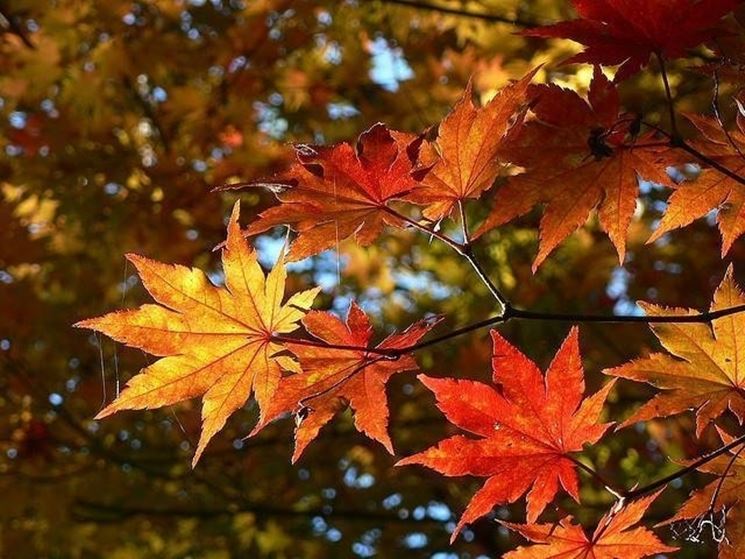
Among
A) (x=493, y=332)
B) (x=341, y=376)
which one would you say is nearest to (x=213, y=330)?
(x=341, y=376)

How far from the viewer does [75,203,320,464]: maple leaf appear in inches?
39.9

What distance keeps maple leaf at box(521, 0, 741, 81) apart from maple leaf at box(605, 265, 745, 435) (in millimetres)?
278

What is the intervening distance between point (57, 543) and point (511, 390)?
2.09 metres

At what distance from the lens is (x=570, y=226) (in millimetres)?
1020

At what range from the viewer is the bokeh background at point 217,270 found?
266 centimetres

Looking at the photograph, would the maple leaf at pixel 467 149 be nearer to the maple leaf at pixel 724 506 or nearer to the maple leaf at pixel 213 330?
the maple leaf at pixel 213 330

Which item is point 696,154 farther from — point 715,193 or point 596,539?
point 596,539

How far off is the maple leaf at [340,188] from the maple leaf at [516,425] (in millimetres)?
204

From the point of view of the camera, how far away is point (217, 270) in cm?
334

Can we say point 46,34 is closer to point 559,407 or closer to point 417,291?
point 417,291

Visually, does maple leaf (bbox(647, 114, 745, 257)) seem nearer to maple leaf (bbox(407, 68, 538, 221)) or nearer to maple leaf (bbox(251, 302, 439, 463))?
maple leaf (bbox(407, 68, 538, 221))

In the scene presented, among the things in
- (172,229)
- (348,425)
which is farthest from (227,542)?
(172,229)

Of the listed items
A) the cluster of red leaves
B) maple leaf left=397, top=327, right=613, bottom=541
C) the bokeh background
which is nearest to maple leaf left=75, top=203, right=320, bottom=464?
the cluster of red leaves

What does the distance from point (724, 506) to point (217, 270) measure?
2.53 meters
